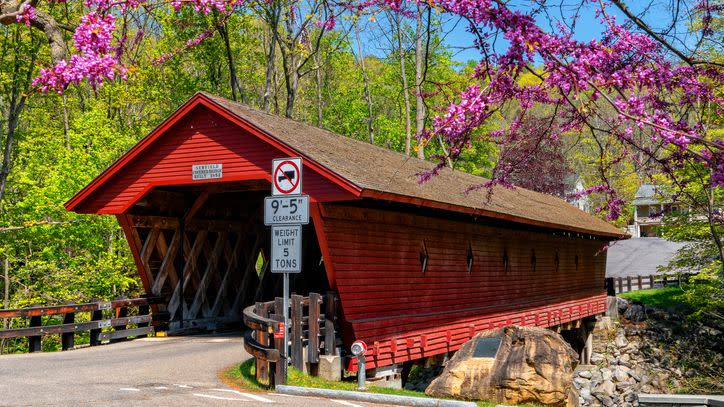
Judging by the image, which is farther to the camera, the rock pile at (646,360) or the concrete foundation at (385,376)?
the rock pile at (646,360)

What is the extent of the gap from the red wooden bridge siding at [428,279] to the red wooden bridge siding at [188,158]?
2189 mm

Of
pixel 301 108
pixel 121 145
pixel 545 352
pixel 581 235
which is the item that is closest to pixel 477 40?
pixel 545 352

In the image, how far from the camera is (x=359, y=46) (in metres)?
46.1

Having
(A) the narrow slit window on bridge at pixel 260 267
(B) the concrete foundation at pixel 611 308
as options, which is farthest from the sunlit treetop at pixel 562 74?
(B) the concrete foundation at pixel 611 308

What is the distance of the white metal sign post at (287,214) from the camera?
33.3 ft

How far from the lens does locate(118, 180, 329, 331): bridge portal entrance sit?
16906 millimetres

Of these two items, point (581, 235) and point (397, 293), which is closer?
point (397, 293)

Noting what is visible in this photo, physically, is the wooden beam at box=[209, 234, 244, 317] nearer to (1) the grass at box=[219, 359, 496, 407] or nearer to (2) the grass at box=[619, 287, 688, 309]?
(1) the grass at box=[219, 359, 496, 407]

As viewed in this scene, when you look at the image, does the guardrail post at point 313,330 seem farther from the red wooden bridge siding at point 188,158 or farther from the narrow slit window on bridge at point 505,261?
the narrow slit window on bridge at point 505,261

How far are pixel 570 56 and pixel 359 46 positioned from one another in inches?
1600

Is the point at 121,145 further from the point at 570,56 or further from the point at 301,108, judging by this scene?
the point at 301,108

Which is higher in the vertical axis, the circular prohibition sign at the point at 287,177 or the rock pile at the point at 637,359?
the circular prohibition sign at the point at 287,177

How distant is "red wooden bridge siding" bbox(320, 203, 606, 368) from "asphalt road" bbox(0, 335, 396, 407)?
254cm

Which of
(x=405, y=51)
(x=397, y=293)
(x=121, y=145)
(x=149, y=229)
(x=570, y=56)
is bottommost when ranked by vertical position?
(x=397, y=293)
